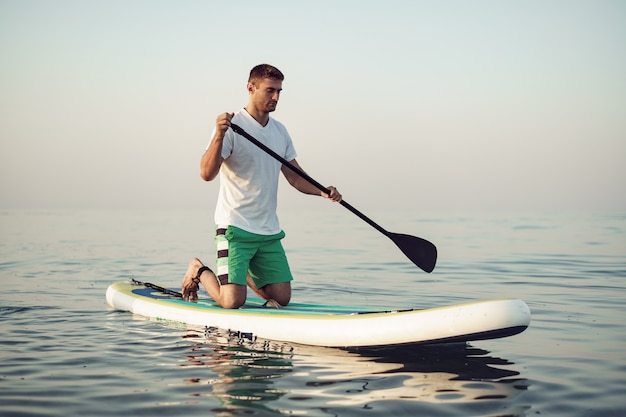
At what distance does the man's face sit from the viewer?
5938 mm

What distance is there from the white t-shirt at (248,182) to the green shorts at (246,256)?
0.08 meters

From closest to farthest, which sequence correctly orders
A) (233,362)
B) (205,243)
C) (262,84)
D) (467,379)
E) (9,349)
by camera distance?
(467,379) < (233,362) < (9,349) < (262,84) < (205,243)

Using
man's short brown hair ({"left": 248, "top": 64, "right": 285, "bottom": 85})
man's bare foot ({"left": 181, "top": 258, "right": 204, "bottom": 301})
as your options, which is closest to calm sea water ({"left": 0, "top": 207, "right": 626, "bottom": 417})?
man's bare foot ({"left": 181, "top": 258, "right": 204, "bottom": 301})

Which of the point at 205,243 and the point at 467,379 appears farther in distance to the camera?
the point at 205,243

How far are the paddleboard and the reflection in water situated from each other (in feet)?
0.37

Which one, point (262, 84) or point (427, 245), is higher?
point (262, 84)

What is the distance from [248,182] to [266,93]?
77 cm

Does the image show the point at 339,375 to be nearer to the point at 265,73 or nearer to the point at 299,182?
the point at 299,182

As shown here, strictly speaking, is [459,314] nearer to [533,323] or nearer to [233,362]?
[233,362]

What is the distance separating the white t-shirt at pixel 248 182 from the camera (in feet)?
19.7

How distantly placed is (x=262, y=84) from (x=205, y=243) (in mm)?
13891

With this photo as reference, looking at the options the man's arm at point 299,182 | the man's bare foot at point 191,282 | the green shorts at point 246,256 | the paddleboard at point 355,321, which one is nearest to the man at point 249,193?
the green shorts at point 246,256

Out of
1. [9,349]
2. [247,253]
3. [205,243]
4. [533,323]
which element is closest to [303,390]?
[247,253]

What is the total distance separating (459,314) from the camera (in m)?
4.62
